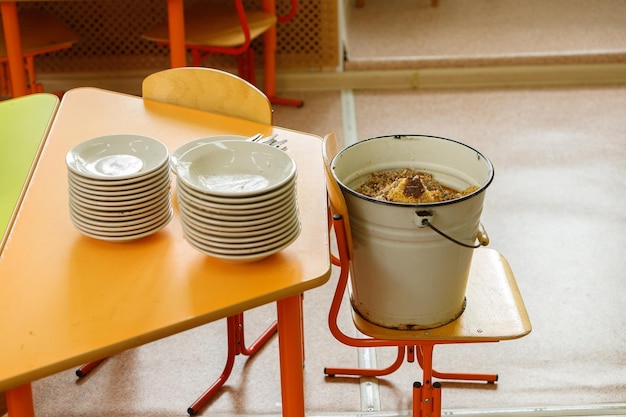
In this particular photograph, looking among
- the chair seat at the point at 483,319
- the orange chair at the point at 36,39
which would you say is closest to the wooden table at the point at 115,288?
the chair seat at the point at 483,319

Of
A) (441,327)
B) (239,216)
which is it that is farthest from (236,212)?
(441,327)

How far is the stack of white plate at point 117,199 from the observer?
1502 mm

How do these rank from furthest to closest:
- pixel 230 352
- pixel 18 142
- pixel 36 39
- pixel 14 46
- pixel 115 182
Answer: pixel 36 39 < pixel 14 46 < pixel 230 352 < pixel 18 142 < pixel 115 182

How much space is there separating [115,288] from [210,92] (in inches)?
33.0

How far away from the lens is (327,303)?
2717 mm

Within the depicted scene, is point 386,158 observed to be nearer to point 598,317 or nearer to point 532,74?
point 598,317

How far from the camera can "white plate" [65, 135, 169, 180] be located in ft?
5.24

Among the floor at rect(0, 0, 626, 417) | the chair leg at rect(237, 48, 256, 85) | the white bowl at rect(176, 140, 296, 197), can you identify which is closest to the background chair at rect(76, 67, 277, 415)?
the floor at rect(0, 0, 626, 417)

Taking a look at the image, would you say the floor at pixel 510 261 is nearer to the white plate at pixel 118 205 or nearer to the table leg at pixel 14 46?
the white plate at pixel 118 205

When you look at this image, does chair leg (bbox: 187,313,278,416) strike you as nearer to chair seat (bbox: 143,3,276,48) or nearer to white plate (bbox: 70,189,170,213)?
white plate (bbox: 70,189,170,213)

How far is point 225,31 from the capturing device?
3.87 m

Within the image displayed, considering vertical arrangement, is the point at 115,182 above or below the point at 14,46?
above

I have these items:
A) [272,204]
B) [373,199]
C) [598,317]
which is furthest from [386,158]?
[598,317]

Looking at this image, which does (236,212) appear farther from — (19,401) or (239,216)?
(19,401)
